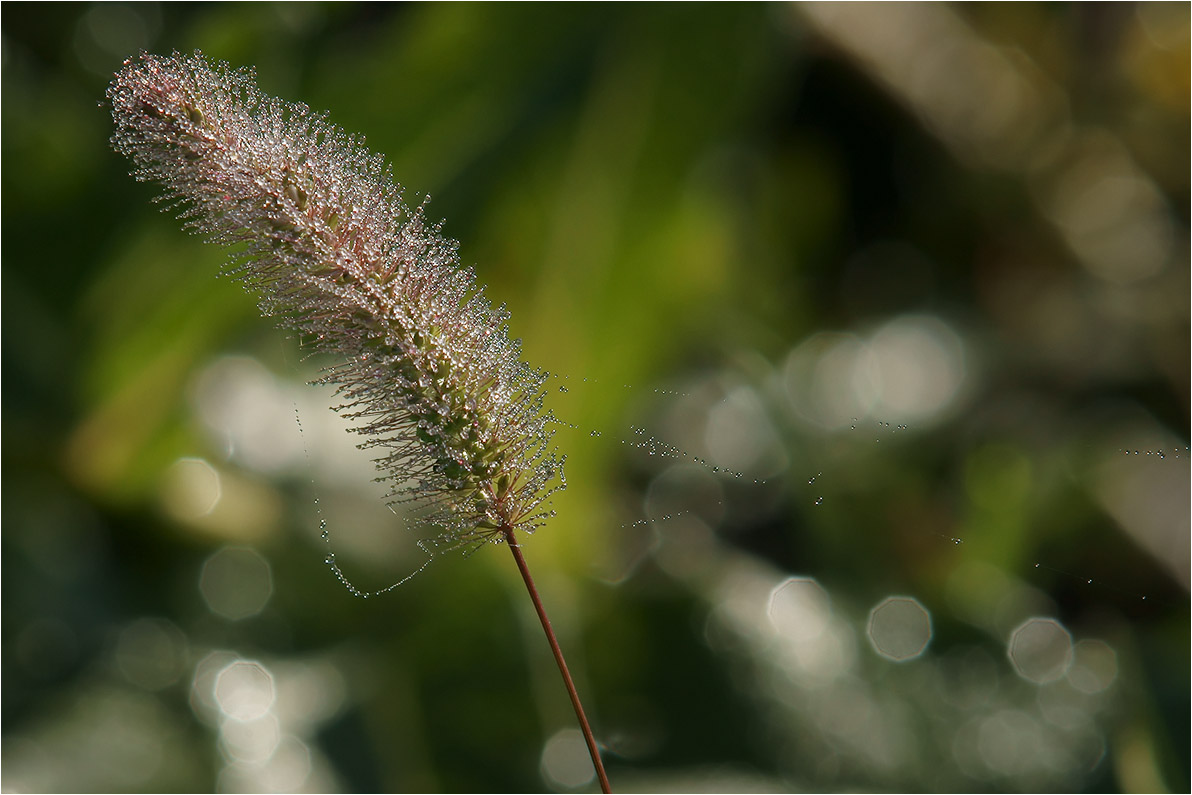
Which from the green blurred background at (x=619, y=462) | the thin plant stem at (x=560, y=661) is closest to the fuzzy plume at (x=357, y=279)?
the thin plant stem at (x=560, y=661)

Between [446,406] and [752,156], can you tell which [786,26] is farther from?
[446,406]

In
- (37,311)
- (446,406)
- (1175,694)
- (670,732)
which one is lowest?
(1175,694)

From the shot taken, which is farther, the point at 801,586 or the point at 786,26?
the point at 786,26

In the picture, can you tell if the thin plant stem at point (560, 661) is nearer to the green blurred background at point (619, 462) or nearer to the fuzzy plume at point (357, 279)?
the fuzzy plume at point (357, 279)

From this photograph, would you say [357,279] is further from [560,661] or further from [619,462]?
[619,462]

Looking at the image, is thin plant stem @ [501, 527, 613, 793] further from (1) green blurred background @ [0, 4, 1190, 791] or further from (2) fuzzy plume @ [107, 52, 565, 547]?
(1) green blurred background @ [0, 4, 1190, 791]

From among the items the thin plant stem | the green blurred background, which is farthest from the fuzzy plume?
the green blurred background

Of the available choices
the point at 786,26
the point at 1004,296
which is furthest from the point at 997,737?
the point at 786,26
